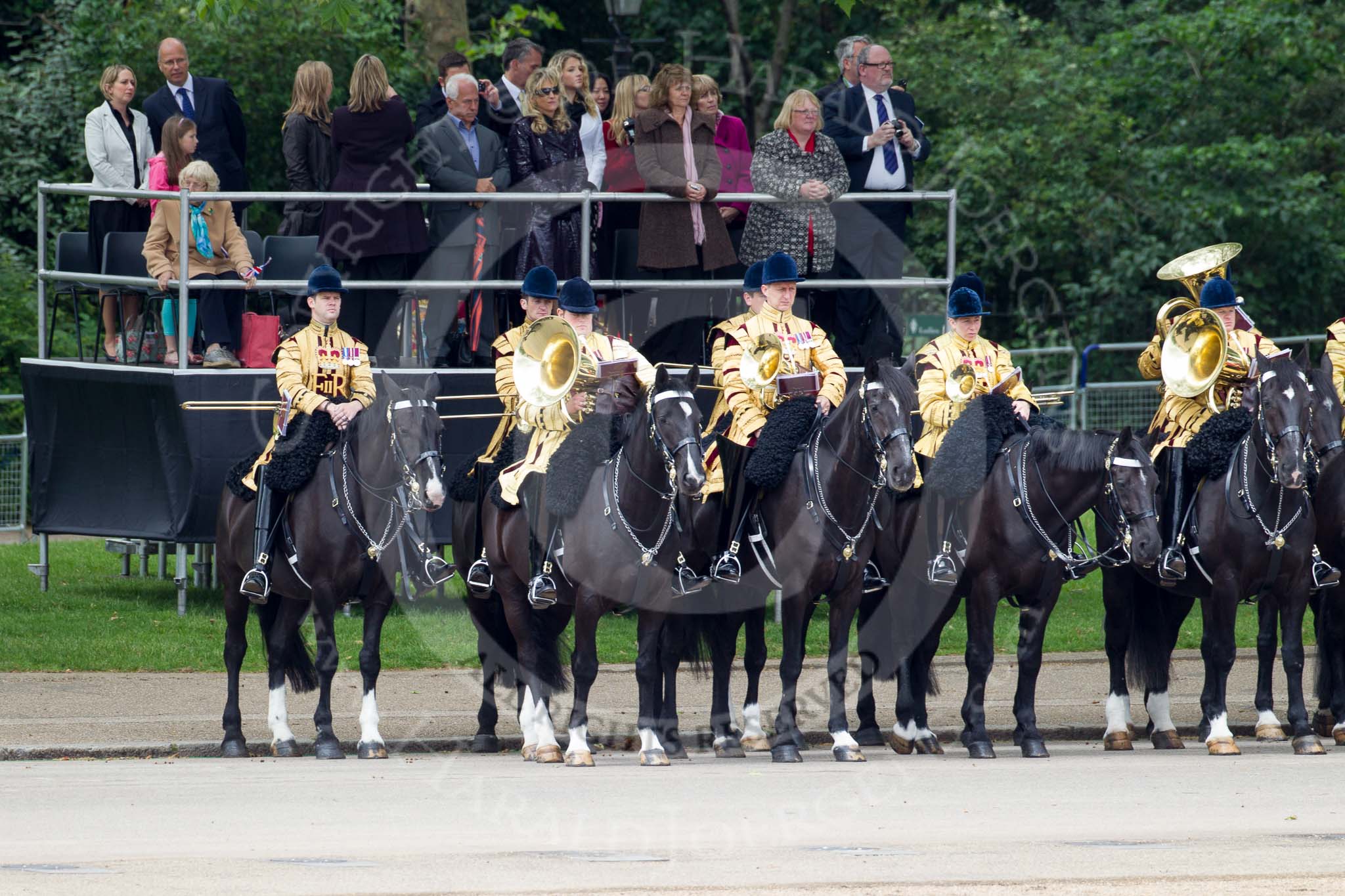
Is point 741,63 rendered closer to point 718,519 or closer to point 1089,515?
point 1089,515

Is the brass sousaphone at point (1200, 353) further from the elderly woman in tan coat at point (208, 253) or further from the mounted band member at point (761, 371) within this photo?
the elderly woman in tan coat at point (208, 253)

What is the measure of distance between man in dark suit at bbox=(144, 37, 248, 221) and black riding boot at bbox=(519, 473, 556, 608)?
5132 mm

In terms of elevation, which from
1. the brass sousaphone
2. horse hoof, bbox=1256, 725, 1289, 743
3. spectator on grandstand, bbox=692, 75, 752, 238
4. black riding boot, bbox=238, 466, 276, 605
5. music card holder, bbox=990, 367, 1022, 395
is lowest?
horse hoof, bbox=1256, 725, 1289, 743

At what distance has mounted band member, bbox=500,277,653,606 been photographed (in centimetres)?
1270

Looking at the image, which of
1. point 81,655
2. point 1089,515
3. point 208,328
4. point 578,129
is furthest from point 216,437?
point 1089,515

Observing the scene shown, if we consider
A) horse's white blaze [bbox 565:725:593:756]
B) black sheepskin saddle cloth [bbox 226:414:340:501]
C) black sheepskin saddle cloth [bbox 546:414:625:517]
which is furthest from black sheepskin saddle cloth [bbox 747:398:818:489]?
black sheepskin saddle cloth [bbox 226:414:340:501]

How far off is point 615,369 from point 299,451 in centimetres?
206

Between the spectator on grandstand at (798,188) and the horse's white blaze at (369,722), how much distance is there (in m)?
4.87

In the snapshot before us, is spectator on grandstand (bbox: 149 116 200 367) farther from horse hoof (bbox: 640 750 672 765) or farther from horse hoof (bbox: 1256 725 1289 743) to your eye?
horse hoof (bbox: 1256 725 1289 743)

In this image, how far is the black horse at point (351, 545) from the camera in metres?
12.8

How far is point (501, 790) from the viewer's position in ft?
36.7

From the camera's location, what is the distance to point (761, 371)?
13.3m

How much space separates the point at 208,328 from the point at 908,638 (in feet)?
19.5

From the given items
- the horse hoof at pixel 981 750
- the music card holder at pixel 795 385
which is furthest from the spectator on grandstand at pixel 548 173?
the horse hoof at pixel 981 750
